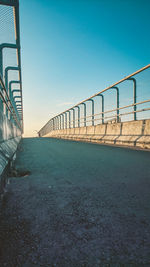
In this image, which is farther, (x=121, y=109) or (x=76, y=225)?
(x=121, y=109)

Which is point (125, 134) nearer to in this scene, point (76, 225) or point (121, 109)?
point (121, 109)

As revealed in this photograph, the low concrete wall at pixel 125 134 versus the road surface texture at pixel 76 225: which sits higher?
the low concrete wall at pixel 125 134

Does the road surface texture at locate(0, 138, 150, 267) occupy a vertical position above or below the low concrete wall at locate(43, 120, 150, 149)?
below

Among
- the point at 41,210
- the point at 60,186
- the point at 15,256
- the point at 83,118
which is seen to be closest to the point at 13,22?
the point at 60,186

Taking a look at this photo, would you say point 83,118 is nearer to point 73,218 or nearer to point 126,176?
point 126,176

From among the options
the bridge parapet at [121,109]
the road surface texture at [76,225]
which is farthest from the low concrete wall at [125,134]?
the road surface texture at [76,225]

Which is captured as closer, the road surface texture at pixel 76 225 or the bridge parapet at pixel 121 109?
the road surface texture at pixel 76 225

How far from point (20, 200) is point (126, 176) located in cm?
142

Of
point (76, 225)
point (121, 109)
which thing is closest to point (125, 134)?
point (121, 109)

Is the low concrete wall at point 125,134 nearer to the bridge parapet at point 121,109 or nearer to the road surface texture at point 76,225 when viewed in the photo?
the bridge parapet at point 121,109

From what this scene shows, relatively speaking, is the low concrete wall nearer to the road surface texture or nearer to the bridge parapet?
the bridge parapet

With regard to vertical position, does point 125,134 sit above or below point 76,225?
above

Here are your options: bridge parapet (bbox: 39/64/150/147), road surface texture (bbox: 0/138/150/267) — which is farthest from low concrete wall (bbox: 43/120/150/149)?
road surface texture (bbox: 0/138/150/267)

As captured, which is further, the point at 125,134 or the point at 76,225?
the point at 125,134
